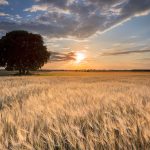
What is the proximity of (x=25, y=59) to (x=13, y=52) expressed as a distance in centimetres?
277

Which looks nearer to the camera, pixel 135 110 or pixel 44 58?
pixel 135 110

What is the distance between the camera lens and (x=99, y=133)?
286 centimetres

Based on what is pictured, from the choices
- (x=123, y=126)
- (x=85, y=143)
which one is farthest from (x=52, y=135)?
(x=123, y=126)

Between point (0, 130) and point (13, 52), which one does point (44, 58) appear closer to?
point (13, 52)

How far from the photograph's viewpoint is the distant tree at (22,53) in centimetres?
5916

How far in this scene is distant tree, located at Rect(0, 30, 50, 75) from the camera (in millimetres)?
59156

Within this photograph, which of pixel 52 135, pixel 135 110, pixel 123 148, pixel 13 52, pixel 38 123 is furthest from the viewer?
pixel 13 52

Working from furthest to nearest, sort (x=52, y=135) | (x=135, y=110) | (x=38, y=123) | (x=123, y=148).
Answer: (x=135, y=110) → (x=38, y=123) → (x=52, y=135) → (x=123, y=148)

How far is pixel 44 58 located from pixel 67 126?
58.8 m

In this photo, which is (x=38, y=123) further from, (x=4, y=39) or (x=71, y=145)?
(x=4, y=39)

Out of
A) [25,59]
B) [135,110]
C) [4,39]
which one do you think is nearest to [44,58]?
[25,59]

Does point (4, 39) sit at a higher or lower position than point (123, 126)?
higher

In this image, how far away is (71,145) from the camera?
2521 millimetres

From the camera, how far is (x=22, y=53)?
195 feet
